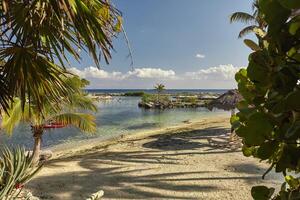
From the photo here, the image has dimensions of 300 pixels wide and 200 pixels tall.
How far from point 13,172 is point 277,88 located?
391 cm

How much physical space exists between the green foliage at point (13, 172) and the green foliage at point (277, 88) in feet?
11.4

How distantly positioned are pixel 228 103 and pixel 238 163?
480 centimetres

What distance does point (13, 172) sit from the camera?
161 inches

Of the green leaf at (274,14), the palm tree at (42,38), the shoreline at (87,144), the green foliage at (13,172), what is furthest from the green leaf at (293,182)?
the shoreline at (87,144)

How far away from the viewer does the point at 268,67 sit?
0.81m

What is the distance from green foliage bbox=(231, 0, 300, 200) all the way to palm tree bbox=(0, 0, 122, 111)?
238cm

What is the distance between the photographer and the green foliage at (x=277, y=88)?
28.0 inches

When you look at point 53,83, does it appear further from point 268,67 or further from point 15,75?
point 268,67

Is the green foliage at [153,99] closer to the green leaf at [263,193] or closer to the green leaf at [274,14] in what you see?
the green leaf at [263,193]

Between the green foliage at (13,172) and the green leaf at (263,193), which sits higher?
the green leaf at (263,193)

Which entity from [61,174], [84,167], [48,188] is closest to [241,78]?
[48,188]

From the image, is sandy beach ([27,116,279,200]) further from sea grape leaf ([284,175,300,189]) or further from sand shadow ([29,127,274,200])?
sea grape leaf ([284,175,300,189])

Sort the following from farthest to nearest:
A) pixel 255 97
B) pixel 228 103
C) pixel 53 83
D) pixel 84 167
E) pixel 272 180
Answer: pixel 228 103, pixel 84 167, pixel 272 180, pixel 53 83, pixel 255 97

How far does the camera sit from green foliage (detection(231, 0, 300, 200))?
710 millimetres
